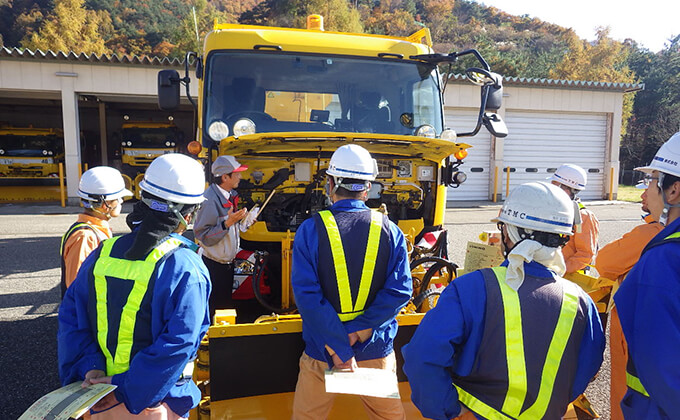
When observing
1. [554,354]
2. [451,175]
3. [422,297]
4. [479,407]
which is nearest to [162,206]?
[479,407]

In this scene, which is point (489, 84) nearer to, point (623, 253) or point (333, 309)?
point (623, 253)

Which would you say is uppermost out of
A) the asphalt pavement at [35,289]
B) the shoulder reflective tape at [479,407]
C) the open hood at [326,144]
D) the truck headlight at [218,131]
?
the truck headlight at [218,131]

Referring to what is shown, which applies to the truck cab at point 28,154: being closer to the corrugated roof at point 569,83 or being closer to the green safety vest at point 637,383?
the corrugated roof at point 569,83

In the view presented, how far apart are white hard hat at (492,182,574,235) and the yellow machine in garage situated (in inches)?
669

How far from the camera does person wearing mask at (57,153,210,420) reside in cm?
168

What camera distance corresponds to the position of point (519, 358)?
153 cm

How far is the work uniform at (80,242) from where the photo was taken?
9.15ft

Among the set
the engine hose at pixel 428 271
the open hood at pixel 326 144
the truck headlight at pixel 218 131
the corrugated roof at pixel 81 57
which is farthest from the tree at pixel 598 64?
the truck headlight at pixel 218 131

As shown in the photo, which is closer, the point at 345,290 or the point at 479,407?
the point at 479,407

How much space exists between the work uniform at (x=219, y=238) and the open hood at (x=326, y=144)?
1.30ft

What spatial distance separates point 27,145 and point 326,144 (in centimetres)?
1697

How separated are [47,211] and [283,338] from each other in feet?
41.9

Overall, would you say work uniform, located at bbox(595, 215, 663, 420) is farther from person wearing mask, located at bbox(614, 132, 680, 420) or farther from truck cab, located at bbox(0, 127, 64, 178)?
truck cab, located at bbox(0, 127, 64, 178)

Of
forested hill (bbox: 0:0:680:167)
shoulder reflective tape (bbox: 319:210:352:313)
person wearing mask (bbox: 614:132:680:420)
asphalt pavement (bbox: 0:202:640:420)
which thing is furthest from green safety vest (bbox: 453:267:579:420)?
forested hill (bbox: 0:0:680:167)
